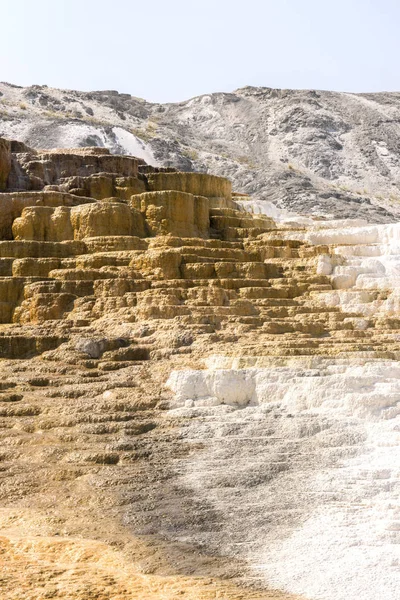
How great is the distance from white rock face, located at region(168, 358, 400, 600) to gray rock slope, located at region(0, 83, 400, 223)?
18023 millimetres

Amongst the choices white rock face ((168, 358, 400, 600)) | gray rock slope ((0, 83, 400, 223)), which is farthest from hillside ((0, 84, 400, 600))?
gray rock slope ((0, 83, 400, 223))

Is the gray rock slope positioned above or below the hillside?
above

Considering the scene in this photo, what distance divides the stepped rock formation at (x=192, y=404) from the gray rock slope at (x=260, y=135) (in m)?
12.9

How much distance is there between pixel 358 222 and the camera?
22.2 metres

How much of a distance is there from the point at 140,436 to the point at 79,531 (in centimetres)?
212

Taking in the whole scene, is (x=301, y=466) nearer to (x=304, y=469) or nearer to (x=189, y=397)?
(x=304, y=469)

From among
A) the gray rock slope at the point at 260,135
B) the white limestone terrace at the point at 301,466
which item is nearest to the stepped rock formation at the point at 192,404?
the white limestone terrace at the point at 301,466

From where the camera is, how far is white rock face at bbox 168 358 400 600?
25.9 ft

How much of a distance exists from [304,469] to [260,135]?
126 ft

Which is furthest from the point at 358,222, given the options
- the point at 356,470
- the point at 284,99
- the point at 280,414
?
the point at 284,99

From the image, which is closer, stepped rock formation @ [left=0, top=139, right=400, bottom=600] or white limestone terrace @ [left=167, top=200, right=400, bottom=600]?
white limestone terrace @ [left=167, top=200, right=400, bottom=600]

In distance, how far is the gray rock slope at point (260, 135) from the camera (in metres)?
34.8

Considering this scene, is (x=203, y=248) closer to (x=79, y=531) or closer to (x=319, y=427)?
(x=319, y=427)

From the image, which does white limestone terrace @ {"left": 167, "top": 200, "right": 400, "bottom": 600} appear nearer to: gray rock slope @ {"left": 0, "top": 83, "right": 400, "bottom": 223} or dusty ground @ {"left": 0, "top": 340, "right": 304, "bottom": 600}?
dusty ground @ {"left": 0, "top": 340, "right": 304, "bottom": 600}
